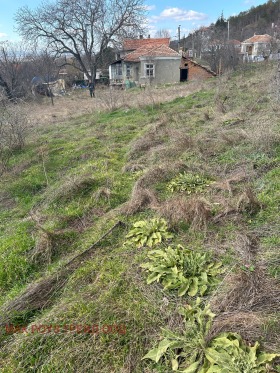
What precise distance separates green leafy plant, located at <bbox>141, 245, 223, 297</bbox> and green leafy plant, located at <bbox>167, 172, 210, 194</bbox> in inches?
64.3

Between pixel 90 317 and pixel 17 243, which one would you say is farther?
pixel 17 243

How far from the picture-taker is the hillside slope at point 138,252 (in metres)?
2.14

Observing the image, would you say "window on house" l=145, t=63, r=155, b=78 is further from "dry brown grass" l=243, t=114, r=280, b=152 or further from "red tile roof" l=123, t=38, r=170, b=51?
"dry brown grass" l=243, t=114, r=280, b=152

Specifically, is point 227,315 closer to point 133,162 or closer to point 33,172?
point 133,162

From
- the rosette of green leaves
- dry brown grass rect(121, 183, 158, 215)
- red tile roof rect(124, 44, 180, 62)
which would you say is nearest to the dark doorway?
red tile roof rect(124, 44, 180, 62)

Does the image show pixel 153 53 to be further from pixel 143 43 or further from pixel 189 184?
pixel 189 184

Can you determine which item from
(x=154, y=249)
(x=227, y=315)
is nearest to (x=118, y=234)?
(x=154, y=249)

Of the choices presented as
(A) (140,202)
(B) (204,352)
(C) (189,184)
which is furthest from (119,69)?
(B) (204,352)

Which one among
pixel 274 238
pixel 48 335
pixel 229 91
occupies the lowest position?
pixel 48 335

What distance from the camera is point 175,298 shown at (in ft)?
8.20

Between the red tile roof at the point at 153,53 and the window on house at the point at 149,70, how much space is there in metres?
0.91

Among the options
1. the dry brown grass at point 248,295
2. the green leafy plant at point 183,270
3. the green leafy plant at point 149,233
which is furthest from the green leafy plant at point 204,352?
the green leafy plant at point 149,233

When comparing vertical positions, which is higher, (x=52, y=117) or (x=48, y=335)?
(x=52, y=117)

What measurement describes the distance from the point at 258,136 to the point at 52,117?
11.8m
